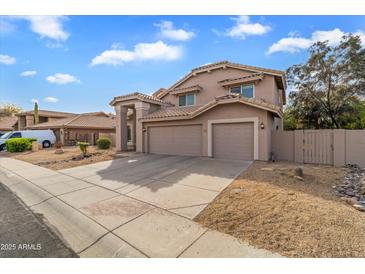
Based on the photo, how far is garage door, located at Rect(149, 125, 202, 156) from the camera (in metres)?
11.9

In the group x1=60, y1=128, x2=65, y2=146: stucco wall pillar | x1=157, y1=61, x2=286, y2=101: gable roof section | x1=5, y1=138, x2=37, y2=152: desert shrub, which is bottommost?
x1=5, y1=138, x2=37, y2=152: desert shrub

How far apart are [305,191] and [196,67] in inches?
494

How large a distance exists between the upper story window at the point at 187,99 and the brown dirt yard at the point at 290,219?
34.9 feet

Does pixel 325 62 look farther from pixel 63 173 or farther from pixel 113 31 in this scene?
pixel 63 173

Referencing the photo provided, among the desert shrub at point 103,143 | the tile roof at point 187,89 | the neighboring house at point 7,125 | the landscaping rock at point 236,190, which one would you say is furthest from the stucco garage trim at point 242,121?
the neighboring house at point 7,125

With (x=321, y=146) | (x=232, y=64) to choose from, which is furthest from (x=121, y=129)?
(x=321, y=146)

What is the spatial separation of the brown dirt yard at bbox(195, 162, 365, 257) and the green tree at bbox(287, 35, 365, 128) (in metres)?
14.3

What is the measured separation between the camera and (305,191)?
5.21 meters

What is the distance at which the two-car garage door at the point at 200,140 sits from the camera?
1028 centimetres

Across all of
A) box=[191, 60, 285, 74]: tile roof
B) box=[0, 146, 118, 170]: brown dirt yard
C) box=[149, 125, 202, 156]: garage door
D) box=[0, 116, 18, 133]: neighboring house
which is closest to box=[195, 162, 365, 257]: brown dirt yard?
box=[149, 125, 202, 156]: garage door

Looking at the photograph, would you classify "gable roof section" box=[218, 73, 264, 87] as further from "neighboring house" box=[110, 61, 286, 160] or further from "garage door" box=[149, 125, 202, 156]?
"garage door" box=[149, 125, 202, 156]

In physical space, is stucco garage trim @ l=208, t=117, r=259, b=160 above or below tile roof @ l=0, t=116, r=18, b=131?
below

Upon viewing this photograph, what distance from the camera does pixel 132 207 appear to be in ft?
15.3
